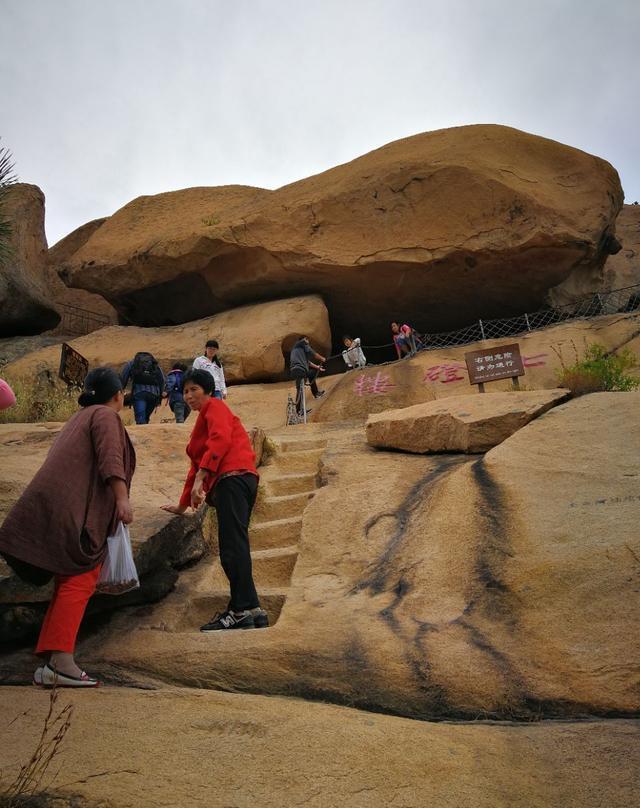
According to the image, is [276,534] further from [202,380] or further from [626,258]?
[626,258]

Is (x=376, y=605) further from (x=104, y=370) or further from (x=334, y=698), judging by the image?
(x=104, y=370)

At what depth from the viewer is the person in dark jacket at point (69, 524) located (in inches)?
113

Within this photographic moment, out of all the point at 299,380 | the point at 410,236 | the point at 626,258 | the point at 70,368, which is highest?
the point at 410,236

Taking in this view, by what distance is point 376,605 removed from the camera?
11.2ft

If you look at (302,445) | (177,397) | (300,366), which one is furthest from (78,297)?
(302,445)

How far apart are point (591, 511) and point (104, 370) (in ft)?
8.90

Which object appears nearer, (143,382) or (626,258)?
(143,382)

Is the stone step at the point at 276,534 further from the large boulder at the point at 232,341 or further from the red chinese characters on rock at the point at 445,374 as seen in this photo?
the large boulder at the point at 232,341

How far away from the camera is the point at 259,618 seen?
3424 mm

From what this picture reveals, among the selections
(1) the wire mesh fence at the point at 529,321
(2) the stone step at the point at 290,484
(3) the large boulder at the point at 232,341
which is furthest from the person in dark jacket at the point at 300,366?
(2) the stone step at the point at 290,484

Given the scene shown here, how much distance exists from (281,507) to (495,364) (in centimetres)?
379

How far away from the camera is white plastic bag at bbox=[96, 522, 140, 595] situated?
3.12m

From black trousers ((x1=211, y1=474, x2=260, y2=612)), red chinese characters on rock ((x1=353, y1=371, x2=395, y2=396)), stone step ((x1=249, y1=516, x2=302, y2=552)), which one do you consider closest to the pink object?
black trousers ((x1=211, y1=474, x2=260, y2=612))

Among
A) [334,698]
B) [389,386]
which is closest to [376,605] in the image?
[334,698]
